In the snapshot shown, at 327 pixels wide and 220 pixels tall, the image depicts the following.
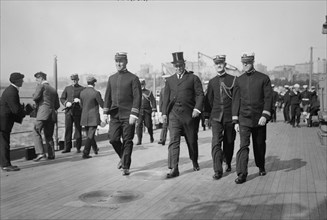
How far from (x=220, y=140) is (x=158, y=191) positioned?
1.66m

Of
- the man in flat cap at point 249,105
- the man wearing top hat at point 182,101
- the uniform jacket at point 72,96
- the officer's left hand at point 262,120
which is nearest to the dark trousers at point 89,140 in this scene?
the uniform jacket at point 72,96

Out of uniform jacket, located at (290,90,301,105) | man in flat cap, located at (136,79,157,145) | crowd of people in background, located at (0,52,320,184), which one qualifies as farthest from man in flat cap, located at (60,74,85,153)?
uniform jacket, located at (290,90,301,105)

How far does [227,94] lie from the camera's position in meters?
7.13

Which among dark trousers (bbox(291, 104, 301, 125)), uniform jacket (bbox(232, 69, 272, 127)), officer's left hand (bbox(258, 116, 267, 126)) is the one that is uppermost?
uniform jacket (bbox(232, 69, 272, 127))

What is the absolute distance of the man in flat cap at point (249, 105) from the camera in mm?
6641

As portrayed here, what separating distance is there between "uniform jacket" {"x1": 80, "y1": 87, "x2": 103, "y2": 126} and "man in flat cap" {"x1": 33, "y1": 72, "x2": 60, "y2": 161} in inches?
29.1

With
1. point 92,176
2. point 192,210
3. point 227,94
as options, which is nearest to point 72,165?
point 92,176

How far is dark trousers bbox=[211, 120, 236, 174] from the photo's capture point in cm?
688

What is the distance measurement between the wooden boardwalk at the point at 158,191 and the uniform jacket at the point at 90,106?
3.46ft

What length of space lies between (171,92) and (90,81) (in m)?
3.29

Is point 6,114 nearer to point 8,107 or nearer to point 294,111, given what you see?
point 8,107

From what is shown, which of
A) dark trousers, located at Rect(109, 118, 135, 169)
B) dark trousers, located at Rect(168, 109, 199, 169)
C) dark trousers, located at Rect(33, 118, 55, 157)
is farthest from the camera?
dark trousers, located at Rect(33, 118, 55, 157)

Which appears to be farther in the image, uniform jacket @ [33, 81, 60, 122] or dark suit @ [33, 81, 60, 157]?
uniform jacket @ [33, 81, 60, 122]

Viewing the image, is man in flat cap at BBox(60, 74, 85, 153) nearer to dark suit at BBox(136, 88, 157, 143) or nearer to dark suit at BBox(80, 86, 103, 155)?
dark suit at BBox(80, 86, 103, 155)
